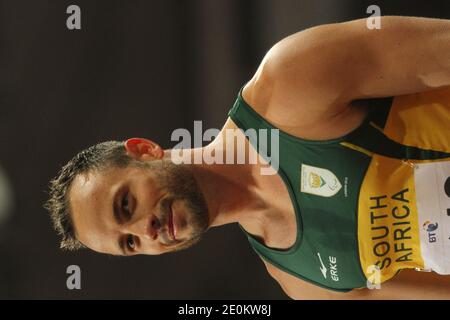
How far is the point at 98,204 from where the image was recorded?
1.02 m

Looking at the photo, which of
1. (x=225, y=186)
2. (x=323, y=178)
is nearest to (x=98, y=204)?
(x=225, y=186)

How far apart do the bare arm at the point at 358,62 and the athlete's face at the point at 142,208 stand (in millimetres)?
270

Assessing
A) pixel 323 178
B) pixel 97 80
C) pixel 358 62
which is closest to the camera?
pixel 358 62

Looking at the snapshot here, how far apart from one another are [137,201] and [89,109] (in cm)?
62

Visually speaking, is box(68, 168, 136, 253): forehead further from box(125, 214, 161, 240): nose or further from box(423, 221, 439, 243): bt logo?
box(423, 221, 439, 243): bt logo

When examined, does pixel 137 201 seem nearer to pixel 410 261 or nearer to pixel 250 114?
pixel 250 114

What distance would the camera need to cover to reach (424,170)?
0.86 metres

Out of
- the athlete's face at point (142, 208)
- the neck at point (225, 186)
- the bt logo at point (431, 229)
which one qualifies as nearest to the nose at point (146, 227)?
the athlete's face at point (142, 208)

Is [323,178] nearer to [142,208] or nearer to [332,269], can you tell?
[332,269]

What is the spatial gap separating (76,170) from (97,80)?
1.65 ft

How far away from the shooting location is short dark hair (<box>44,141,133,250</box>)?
1.07 meters

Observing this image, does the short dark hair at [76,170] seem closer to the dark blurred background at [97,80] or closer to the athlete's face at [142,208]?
the athlete's face at [142,208]
